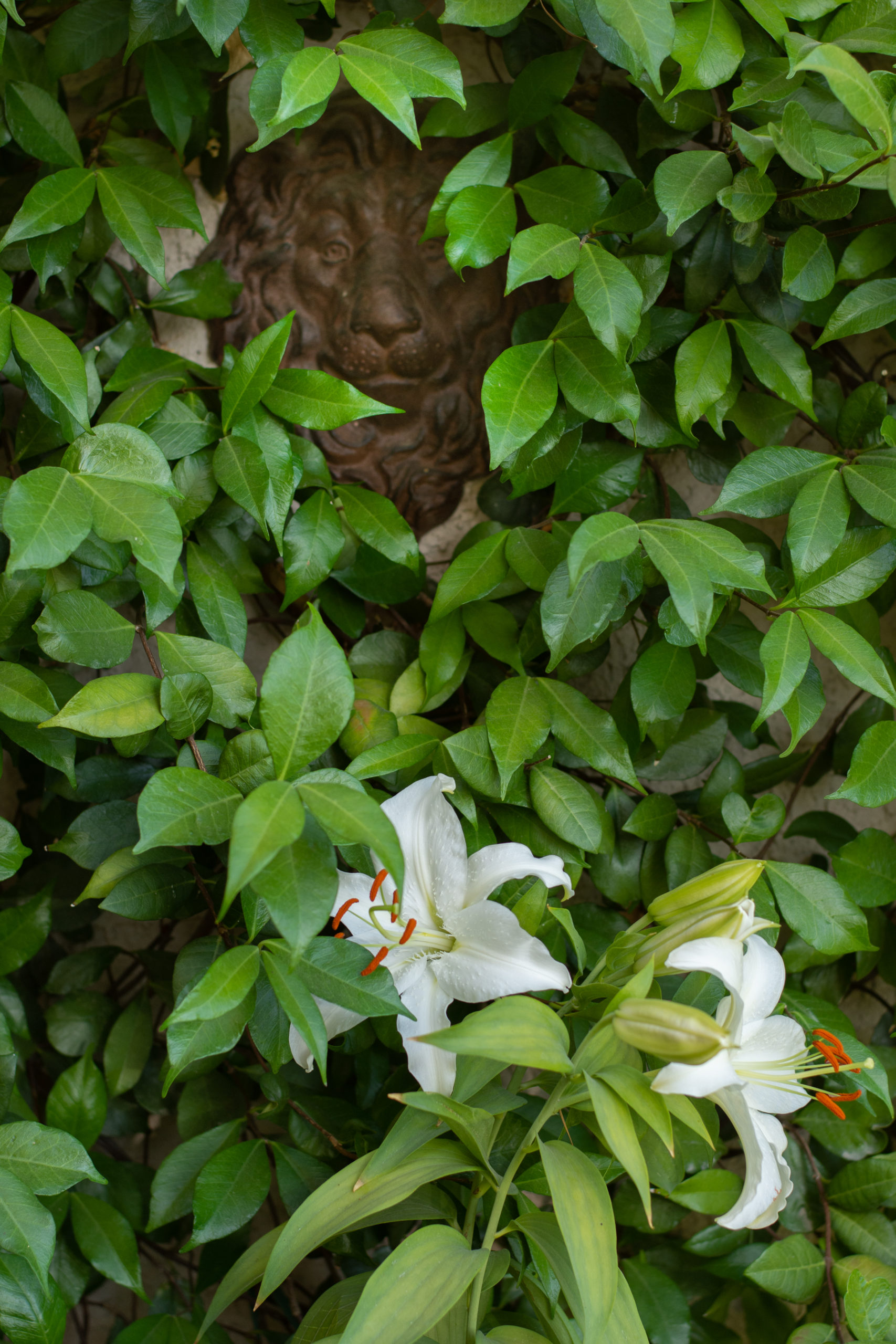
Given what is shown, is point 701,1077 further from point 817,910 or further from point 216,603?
point 216,603

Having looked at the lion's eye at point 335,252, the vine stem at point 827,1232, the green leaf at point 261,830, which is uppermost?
the lion's eye at point 335,252

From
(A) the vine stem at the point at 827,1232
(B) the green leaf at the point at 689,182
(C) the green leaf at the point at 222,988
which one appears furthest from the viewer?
(A) the vine stem at the point at 827,1232

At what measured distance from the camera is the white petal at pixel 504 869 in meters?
0.72

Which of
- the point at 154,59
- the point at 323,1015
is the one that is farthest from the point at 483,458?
the point at 323,1015

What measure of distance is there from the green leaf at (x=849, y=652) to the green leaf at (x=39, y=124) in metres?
0.81

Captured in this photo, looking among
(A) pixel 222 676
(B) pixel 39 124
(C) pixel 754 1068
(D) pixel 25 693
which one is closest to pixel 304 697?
(A) pixel 222 676

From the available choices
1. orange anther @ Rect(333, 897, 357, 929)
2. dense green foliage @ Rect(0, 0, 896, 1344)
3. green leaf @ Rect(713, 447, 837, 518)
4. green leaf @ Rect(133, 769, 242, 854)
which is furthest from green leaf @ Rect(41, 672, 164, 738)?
green leaf @ Rect(713, 447, 837, 518)

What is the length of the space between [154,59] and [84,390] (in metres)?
0.42

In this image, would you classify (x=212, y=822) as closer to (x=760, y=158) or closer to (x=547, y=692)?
(x=547, y=692)

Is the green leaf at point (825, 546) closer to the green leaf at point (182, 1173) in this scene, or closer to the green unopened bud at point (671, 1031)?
the green unopened bud at point (671, 1031)

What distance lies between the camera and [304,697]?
2.10ft

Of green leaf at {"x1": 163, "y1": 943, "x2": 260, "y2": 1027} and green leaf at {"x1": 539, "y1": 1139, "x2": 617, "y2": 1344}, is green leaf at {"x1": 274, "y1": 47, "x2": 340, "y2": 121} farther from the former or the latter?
green leaf at {"x1": 539, "y1": 1139, "x2": 617, "y2": 1344}

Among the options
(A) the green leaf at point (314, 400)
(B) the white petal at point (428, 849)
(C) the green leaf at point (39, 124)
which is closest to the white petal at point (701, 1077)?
(B) the white petal at point (428, 849)

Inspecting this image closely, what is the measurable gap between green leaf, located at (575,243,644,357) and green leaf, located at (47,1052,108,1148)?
754 millimetres
